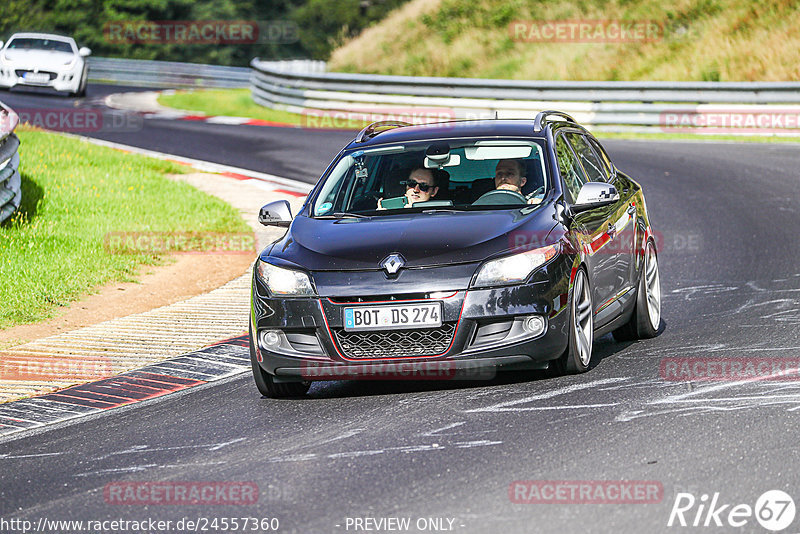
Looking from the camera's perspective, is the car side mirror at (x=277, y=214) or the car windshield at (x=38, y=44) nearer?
the car side mirror at (x=277, y=214)

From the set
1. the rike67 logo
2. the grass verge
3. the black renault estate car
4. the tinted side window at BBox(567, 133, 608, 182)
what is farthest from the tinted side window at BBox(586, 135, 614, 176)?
the grass verge

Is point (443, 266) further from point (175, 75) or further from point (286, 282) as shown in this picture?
point (175, 75)

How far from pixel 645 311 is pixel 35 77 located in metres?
25.5

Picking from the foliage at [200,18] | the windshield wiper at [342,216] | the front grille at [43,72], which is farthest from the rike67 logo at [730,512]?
the foliage at [200,18]

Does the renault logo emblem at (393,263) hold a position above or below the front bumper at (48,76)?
above

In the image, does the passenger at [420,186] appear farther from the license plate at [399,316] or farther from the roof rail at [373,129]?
the license plate at [399,316]

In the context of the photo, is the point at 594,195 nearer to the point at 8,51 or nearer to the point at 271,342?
the point at 271,342

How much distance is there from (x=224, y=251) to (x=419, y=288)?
7.26 meters

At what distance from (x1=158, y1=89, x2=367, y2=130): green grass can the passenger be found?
19024 mm

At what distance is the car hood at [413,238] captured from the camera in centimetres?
718

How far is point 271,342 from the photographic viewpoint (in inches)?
292

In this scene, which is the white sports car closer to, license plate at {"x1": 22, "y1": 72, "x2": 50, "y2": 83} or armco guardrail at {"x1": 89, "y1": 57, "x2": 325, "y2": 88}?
license plate at {"x1": 22, "y1": 72, "x2": 50, "y2": 83}

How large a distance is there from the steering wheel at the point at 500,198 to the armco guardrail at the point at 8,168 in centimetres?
769

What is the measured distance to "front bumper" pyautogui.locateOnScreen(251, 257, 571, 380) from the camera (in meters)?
7.04
